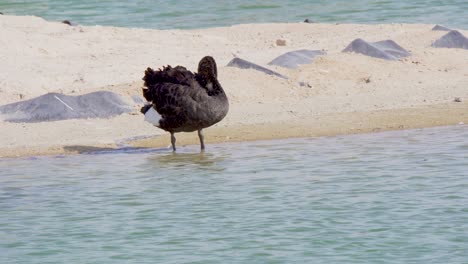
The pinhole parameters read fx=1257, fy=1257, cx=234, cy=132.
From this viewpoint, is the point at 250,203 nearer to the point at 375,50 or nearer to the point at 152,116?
the point at 152,116

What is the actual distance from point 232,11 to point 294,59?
412 inches

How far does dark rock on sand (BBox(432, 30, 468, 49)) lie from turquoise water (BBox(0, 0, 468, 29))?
3482 millimetres

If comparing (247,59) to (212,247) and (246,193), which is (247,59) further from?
(212,247)

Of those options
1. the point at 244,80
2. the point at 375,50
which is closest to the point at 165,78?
the point at 244,80

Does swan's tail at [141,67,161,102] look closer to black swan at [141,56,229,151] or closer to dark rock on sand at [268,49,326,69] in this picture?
black swan at [141,56,229,151]

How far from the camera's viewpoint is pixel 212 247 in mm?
9125

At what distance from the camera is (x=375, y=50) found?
18.5 metres

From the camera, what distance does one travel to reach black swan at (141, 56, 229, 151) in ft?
44.0

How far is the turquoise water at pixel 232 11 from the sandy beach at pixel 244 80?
320 cm

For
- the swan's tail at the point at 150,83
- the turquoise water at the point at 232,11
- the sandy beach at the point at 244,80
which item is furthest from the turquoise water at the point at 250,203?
the turquoise water at the point at 232,11

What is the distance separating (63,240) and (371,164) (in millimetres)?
3979

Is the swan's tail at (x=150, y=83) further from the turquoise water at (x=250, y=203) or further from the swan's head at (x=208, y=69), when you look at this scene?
the turquoise water at (x=250, y=203)

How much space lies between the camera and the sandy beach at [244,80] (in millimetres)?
14695

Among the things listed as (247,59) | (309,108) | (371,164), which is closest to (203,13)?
(247,59)
